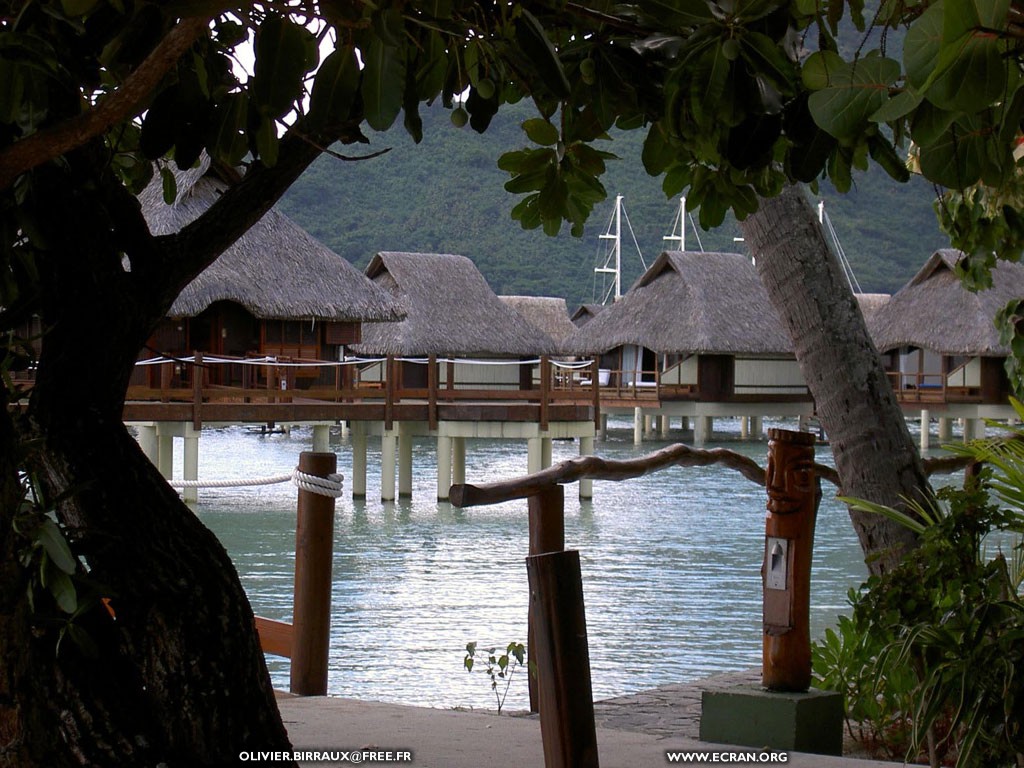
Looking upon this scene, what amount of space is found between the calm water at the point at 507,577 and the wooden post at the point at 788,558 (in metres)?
1.53

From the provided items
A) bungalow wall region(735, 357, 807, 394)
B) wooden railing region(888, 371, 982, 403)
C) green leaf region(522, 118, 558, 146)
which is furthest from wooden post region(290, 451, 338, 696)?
bungalow wall region(735, 357, 807, 394)

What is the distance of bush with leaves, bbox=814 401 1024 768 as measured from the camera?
2066 mm

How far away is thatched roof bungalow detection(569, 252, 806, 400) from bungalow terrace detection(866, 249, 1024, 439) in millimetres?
2499

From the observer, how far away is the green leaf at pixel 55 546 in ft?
5.11

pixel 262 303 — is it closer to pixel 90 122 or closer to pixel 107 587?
pixel 107 587

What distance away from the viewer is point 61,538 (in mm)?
1592

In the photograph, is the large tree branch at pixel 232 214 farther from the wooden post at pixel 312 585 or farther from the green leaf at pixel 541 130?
the wooden post at pixel 312 585

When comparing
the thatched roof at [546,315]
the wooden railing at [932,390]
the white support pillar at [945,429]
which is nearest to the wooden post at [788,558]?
the wooden railing at [932,390]

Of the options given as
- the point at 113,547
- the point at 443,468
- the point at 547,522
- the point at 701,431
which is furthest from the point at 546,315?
the point at 113,547

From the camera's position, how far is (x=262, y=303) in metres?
18.4

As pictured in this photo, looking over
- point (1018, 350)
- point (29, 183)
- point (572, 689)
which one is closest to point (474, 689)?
point (1018, 350)

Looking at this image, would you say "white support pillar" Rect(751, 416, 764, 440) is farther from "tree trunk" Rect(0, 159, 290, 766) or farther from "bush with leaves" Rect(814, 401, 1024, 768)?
"tree trunk" Rect(0, 159, 290, 766)

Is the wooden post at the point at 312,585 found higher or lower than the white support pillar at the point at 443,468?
higher

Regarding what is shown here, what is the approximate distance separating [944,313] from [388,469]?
15.6 meters
